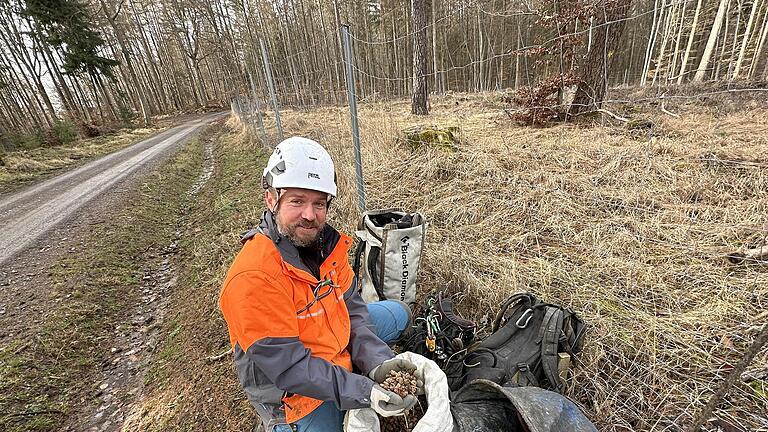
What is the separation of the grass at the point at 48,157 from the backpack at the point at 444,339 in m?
10.4

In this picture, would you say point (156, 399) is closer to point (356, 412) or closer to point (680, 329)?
point (356, 412)

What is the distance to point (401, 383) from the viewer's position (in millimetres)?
1372

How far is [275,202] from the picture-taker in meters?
1.45

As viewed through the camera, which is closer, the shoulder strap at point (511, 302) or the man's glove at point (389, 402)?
the man's glove at point (389, 402)

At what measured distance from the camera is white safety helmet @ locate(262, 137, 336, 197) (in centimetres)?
137

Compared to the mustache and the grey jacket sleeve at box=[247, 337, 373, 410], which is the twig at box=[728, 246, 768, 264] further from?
the mustache

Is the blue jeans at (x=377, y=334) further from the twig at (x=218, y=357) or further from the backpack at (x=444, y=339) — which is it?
the twig at (x=218, y=357)

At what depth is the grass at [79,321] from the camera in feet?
7.53

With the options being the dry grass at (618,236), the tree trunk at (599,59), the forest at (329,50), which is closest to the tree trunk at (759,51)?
the forest at (329,50)

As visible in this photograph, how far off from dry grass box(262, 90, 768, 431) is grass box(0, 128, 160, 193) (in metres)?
8.94

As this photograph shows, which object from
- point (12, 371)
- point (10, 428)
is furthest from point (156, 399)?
point (12, 371)

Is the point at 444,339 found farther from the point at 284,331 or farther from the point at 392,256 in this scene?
the point at 284,331

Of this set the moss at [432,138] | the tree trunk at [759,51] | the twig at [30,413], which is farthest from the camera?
the tree trunk at [759,51]

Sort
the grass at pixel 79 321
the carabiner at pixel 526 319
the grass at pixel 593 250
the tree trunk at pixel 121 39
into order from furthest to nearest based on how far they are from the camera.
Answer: the tree trunk at pixel 121 39 < the grass at pixel 79 321 < the carabiner at pixel 526 319 < the grass at pixel 593 250
